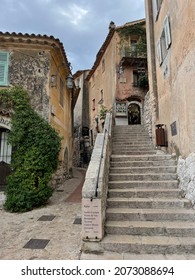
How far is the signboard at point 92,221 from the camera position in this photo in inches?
134

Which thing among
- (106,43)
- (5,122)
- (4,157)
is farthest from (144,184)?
(106,43)

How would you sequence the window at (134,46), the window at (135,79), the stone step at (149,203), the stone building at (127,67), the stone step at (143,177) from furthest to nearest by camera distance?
the window at (135,79) → the window at (134,46) → the stone building at (127,67) → the stone step at (143,177) → the stone step at (149,203)

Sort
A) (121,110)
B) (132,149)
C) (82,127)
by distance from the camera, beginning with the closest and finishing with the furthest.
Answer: (132,149) → (121,110) → (82,127)

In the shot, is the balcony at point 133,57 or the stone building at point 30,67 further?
the balcony at point 133,57

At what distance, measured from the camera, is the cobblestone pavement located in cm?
339

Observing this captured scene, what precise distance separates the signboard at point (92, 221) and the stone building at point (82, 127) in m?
19.9

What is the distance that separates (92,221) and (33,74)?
20.4 feet

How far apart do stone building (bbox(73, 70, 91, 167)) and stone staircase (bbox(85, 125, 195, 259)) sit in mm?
17881

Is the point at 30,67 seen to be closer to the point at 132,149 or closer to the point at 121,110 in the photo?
the point at 132,149

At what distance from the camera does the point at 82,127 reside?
26891 millimetres

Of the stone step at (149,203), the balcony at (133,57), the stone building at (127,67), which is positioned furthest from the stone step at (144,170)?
the balcony at (133,57)

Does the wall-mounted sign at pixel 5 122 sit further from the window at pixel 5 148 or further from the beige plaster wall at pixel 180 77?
the beige plaster wall at pixel 180 77
